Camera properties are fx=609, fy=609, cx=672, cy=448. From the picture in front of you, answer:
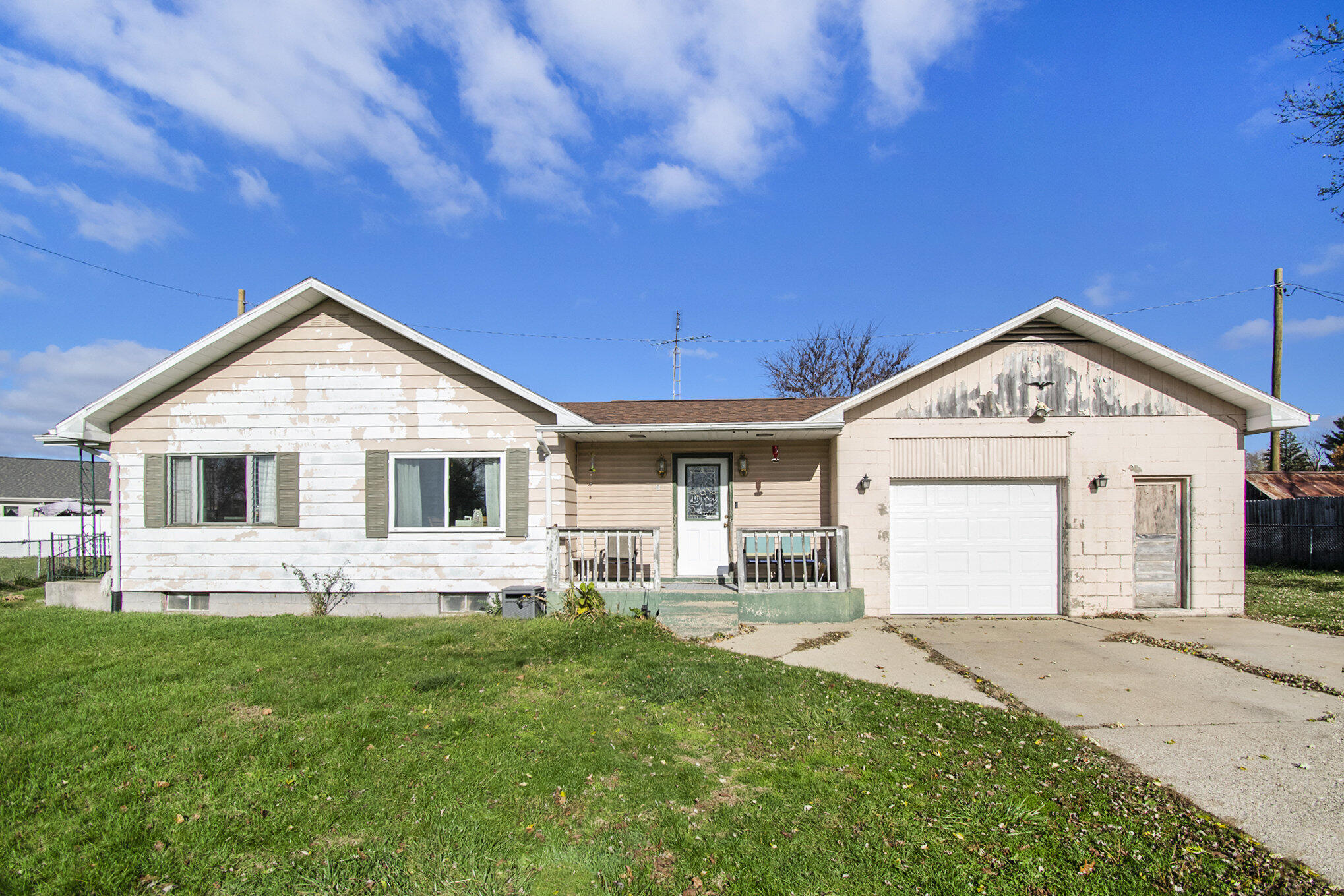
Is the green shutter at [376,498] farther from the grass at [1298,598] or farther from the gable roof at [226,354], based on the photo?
the grass at [1298,598]

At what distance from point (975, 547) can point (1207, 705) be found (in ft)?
13.2

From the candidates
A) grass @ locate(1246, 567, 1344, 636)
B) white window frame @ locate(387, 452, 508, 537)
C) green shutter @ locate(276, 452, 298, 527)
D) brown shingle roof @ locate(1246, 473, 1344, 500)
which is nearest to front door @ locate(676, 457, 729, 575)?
white window frame @ locate(387, 452, 508, 537)

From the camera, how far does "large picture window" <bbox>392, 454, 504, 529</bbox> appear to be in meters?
8.93

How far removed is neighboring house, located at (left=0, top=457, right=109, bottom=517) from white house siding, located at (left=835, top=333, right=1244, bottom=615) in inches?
1423

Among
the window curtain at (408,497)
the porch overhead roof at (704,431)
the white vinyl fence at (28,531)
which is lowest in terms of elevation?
the white vinyl fence at (28,531)

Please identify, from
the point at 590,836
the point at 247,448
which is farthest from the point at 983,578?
the point at 247,448

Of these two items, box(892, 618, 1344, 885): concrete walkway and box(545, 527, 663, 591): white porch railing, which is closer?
box(892, 618, 1344, 885): concrete walkway

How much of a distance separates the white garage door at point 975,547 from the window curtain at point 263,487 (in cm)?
916

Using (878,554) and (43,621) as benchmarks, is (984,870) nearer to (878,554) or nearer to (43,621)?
(878,554)

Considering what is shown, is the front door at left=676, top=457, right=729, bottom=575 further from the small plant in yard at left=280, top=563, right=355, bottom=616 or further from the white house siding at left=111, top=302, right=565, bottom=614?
the small plant in yard at left=280, top=563, right=355, bottom=616

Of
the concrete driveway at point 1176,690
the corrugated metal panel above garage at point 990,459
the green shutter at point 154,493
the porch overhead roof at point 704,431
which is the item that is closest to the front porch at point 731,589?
the concrete driveway at point 1176,690

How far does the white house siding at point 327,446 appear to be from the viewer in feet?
29.0

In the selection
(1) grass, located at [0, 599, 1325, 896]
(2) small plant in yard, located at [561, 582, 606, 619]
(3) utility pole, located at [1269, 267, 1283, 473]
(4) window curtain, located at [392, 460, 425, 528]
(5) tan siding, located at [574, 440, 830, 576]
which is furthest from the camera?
(3) utility pole, located at [1269, 267, 1283, 473]

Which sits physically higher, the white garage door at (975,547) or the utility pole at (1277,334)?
the utility pole at (1277,334)
